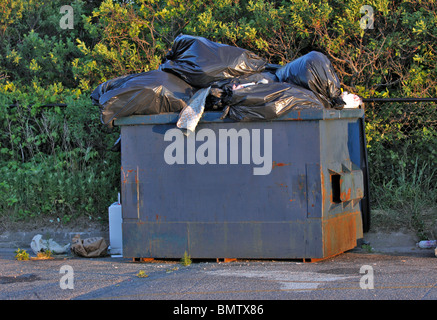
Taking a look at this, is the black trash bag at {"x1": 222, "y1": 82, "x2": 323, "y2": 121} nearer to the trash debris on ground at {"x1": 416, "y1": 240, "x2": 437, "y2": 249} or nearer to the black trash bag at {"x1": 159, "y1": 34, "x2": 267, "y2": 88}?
the black trash bag at {"x1": 159, "y1": 34, "x2": 267, "y2": 88}

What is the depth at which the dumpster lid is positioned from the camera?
5.24m

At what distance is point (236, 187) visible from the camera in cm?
540

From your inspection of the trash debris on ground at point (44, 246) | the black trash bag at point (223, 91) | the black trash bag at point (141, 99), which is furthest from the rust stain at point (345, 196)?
the trash debris on ground at point (44, 246)

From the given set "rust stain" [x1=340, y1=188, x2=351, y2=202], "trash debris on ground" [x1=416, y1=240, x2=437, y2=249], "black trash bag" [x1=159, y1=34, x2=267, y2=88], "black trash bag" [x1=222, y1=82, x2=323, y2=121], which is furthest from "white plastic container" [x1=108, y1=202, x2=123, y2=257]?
"trash debris on ground" [x1=416, y1=240, x2=437, y2=249]

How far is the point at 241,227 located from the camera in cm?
539

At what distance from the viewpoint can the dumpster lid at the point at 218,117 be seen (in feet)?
17.2

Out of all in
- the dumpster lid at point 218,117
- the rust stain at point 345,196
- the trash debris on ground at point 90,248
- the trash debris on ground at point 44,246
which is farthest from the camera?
the trash debris on ground at point 44,246

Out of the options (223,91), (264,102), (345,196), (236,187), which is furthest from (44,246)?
(345,196)

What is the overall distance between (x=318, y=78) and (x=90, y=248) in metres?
2.81

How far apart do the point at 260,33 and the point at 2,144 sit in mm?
3563

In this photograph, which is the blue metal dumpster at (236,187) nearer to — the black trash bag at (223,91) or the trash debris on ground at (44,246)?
the black trash bag at (223,91)

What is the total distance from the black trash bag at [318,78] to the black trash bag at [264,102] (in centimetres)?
32
